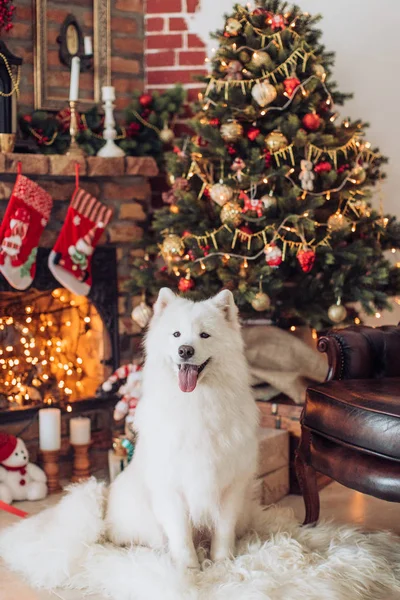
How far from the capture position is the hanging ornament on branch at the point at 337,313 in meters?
3.68

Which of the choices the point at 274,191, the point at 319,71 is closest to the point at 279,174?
the point at 274,191

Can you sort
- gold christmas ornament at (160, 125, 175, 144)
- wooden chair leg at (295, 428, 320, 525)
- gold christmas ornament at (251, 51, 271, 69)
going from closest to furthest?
wooden chair leg at (295, 428, 320, 525)
gold christmas ornament at (251, 51, 271, 69)
gold christmas ornament at (160, 125, 175, 144)

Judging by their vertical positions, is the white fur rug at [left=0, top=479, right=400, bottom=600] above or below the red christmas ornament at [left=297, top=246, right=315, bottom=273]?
below

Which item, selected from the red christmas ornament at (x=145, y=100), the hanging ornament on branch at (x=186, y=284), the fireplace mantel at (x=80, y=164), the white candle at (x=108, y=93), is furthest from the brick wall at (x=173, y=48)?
the hanging ornament on branch at (x=186, y=284)

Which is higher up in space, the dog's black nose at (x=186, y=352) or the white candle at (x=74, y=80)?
the white candle at (x=74, y=80)

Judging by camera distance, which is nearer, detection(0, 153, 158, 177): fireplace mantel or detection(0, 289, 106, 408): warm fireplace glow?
detection(0, 153, 158, 177): fireplace mantel

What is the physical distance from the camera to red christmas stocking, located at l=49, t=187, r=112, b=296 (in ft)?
12.5

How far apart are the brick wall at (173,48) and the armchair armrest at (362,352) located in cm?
202

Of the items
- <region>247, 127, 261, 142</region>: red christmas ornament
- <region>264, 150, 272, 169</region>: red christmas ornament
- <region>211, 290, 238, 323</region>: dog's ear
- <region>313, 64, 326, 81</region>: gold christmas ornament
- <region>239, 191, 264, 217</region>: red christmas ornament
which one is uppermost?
<region>313, 64, 326, 81</region>: gold christmas ornament

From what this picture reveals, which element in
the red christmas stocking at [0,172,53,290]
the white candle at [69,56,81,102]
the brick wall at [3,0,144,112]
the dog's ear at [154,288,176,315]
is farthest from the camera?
the brick wall at [3,0,144,112]

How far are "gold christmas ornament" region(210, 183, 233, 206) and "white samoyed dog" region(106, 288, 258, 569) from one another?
1153 millimetres

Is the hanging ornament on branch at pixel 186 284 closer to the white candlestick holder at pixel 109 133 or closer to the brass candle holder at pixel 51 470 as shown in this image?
the white candlestick holder at pixel 109 133

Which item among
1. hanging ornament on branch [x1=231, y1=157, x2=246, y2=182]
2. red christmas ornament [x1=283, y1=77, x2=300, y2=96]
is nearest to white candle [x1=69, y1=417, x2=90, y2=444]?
hanging ornament on branch [x1=231, y1=157, x2=246, y2=182]

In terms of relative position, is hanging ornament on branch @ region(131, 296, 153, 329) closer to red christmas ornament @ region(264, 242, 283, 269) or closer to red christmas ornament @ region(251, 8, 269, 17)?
red christmas ornament @ region(264, 242, 283, 269)
